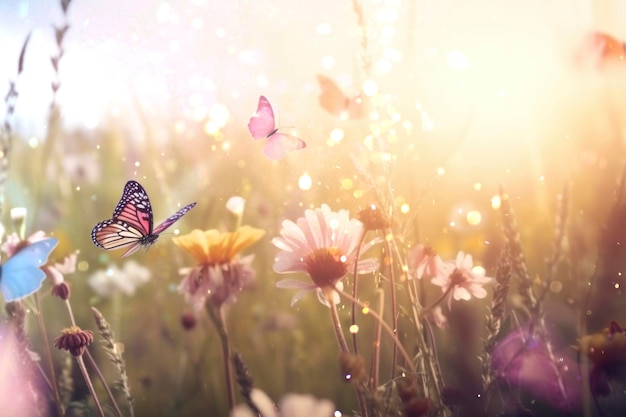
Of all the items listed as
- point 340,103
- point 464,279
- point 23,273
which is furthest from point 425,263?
point 23,273

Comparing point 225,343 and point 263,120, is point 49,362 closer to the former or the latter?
point 225,343

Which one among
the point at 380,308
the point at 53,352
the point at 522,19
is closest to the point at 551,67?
the point at 522,19

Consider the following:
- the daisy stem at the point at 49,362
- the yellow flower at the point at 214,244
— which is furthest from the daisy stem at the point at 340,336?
the daisy stem at the point at 49,362

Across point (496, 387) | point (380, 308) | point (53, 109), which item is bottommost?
point (496, 387)

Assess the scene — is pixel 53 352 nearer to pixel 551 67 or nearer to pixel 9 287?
pixel 9 287

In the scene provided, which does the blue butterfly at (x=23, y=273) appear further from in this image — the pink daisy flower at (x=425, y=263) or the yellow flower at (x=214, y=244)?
the pink daisy flower at (x=425, y=263)
